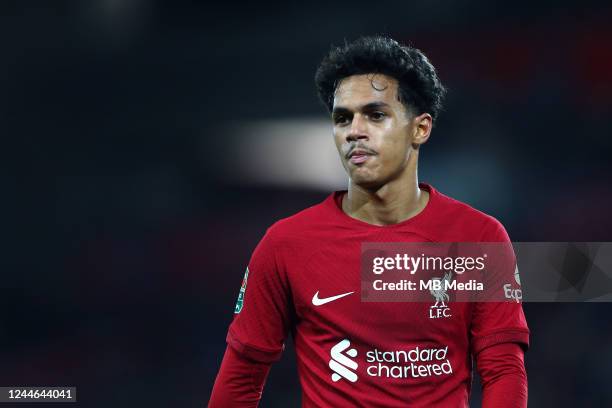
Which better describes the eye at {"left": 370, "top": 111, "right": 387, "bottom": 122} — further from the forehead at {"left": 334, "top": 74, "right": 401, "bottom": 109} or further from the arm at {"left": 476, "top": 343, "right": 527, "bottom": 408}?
the arm at {"left": 476, "top": 343, "right": 527, "bottom": 408}

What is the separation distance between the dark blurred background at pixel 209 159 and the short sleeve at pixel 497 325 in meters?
1.66

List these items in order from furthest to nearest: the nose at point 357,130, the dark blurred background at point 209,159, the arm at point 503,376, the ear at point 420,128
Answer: the dark blurred background at point 209,159 < the ear at point 420,128 < the nose at point 357,130 < the arm at point 503,376

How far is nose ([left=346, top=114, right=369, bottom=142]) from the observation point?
5.65 feet

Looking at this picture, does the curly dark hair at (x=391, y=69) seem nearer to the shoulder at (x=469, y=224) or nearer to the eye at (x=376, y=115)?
the eye at (x=376, y=115)

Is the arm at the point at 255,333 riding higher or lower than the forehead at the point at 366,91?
lower

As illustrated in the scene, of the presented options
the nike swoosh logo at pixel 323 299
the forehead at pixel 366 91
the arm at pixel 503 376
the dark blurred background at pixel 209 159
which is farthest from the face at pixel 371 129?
the dark blurred background at pixel 209 159

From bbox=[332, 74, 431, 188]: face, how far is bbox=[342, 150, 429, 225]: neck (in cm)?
2

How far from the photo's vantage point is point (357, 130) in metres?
1.72

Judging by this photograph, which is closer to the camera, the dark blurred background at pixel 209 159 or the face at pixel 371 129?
the face at pixel 371 129

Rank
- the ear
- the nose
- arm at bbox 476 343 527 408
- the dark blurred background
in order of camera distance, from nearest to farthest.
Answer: arm at bbox 476 343 527 408 → the nose → the ear → the dark blurred background

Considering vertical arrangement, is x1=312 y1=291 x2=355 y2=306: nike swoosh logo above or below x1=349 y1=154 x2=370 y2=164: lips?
below

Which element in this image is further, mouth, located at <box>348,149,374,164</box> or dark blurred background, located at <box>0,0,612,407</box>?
dark blurred background, located at <box>0,0,612,407</box>

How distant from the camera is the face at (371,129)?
1730mm

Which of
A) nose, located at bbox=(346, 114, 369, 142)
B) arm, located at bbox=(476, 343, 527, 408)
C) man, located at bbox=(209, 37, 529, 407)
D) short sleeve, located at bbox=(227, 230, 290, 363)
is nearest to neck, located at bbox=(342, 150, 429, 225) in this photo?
man, located at bbox=(209, 37, 529, 407)
